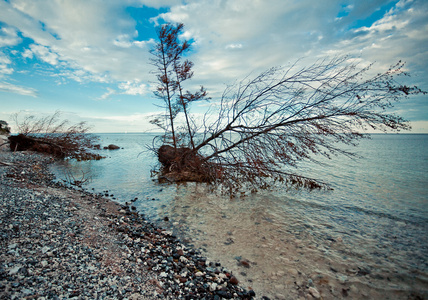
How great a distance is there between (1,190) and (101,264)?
213 inches

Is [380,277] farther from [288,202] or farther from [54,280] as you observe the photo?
[54,280]

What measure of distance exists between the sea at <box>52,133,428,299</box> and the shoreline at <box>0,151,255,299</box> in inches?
26.4

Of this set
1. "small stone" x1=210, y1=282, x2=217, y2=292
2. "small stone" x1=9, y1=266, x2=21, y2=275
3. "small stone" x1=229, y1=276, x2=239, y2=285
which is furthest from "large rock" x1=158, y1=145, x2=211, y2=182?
"small stone" x1=9, y1=266, x2=21, y2=275

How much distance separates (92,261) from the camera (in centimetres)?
347

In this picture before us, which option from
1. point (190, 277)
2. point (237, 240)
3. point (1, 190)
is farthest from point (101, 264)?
point (1, 190)

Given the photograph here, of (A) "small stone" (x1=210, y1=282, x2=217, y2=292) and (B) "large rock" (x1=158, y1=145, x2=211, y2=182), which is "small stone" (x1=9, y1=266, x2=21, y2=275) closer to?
(A) "small stone" (x1=210, y1=282, x2=217, y2=292)

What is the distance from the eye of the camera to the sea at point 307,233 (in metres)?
3.88

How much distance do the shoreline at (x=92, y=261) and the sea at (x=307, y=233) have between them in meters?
0.67

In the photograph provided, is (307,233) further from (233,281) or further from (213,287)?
(213,287)

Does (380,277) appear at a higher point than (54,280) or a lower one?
lower

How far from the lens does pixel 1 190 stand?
614cm

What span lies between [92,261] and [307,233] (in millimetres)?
5355

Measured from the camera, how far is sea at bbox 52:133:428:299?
388 centimetres

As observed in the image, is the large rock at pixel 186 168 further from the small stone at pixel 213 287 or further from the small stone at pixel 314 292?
the small stone at pixel 314 292
